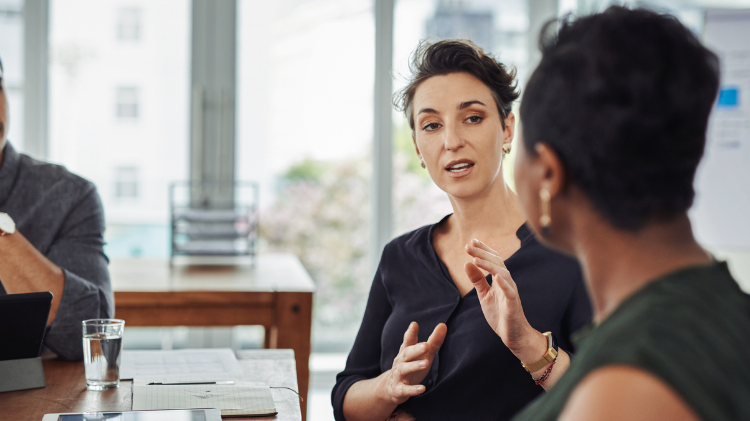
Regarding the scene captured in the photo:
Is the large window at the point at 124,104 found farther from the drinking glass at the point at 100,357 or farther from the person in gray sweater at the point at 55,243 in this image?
the drinking glass at the point at 100,357

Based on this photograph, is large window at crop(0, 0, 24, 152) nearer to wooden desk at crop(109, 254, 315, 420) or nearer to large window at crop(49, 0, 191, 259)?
large window at crop(49, 0, 191, 259)

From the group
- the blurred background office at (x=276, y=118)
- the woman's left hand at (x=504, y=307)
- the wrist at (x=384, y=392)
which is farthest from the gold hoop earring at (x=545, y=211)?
the blurred background office at (x=276, y=118)

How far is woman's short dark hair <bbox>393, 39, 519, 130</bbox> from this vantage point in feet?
4.77

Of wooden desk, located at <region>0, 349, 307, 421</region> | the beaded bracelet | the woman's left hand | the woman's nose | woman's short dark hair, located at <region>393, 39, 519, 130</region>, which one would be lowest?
wooden desk, located at <region>0, 349, 307, 421</region>

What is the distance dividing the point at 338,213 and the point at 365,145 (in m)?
0.38

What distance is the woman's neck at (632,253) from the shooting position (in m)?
0.61

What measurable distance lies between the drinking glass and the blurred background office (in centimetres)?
195

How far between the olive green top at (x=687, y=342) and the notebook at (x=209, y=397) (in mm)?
657

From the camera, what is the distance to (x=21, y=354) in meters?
1.24

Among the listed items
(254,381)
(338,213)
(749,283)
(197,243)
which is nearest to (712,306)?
(254,381)

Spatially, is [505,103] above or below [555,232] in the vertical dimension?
above

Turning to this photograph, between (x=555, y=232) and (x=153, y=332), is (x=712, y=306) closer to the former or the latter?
(x=555, y=232)

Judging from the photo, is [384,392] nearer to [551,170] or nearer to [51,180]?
[551,170]

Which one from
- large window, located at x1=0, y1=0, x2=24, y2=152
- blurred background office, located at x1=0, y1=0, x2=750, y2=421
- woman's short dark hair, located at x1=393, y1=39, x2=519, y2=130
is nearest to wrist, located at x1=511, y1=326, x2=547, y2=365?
woman's short dark hair, located at x1=393, y1=39, x2=519, y2=130
